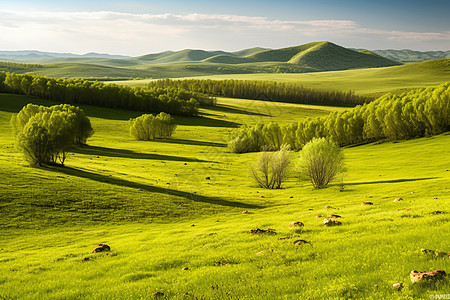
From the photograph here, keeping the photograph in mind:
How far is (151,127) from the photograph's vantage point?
5433 inches

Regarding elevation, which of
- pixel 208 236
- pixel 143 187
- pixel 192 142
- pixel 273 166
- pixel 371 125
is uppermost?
pixel 371 125

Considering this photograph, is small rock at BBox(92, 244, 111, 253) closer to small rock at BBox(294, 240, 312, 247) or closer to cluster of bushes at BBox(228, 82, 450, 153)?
small rock at BBox(294, 240, 312, 247)

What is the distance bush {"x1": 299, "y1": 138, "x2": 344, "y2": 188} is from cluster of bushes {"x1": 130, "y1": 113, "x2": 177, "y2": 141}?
3418 inches

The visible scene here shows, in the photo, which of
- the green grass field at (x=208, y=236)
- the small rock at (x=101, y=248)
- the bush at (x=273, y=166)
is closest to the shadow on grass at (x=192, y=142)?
the green grass field at (x=208, y=236)

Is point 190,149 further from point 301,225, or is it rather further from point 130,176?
point 301,225

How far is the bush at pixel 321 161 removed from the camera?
62344 millimetres

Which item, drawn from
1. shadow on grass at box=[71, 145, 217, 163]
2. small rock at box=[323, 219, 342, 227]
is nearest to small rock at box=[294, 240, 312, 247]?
small rock at box=[323, 219, 342, 227]

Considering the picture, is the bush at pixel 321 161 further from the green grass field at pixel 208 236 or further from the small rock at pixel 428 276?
the small rock at pixel 428 276

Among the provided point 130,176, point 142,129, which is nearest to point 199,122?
point 142,129

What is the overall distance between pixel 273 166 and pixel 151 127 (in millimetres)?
82038

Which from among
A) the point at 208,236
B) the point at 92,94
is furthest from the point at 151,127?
the point at 208,236

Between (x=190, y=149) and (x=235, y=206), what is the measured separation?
7064 cm

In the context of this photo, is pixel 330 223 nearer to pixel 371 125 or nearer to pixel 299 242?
pixel 299 242

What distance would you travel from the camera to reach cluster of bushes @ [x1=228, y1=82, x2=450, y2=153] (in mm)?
106562
